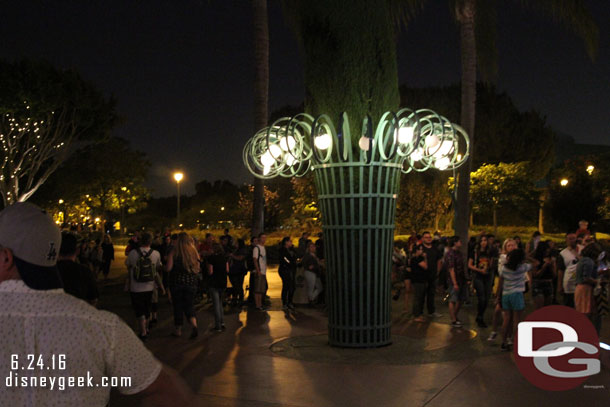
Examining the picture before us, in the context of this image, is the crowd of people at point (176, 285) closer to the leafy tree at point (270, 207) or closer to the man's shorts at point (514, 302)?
the man's shorts at point (514, 302)

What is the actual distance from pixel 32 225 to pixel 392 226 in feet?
27.2

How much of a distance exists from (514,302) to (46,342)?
869 centimetres

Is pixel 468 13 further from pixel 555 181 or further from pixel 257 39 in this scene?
pixel 555 181

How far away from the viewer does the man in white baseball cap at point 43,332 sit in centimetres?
255

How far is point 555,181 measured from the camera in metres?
44.8

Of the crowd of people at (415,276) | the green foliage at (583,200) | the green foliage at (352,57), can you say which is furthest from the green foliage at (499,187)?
the green foliage at (352,57)

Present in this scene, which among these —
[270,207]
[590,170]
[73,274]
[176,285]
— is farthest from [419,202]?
[73,274]

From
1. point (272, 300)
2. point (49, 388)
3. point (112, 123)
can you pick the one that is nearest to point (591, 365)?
point (49, 388)

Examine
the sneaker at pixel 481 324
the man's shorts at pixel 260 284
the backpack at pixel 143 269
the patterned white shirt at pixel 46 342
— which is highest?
the patterned white shirt at pixel 46 342

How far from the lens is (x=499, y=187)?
33.7 m

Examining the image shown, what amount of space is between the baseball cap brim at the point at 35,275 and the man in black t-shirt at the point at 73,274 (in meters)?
4.26

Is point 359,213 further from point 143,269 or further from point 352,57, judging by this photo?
point 143,269

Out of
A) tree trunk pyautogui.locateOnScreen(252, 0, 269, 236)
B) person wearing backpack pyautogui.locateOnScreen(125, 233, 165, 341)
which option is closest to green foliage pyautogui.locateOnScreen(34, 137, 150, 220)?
tree trunk pyautogui.locateOnScreen(252, 0, 269, 236)

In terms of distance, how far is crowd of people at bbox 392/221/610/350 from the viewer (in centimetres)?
991
